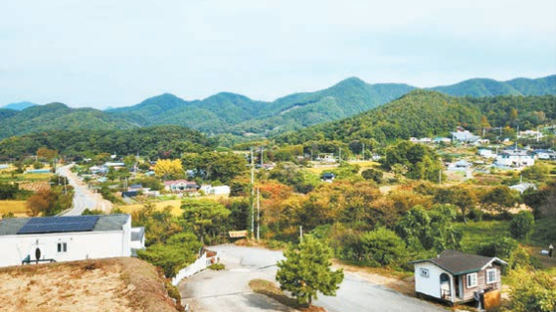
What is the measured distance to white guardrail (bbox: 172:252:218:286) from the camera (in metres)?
15.4

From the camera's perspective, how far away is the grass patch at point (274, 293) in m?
13.0

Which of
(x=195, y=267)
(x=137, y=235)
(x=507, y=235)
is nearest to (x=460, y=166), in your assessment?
(x=507, y=235)

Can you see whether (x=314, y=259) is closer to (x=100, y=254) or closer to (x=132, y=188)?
(x=100, y=254)

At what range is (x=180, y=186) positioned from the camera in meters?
43.8

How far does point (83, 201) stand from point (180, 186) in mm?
9689

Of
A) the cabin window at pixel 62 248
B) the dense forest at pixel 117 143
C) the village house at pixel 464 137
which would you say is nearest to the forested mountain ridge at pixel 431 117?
the village house at pixel 464 137

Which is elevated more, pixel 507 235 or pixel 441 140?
pixel 441 140

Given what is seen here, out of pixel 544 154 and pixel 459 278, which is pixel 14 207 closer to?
pixel 459 278

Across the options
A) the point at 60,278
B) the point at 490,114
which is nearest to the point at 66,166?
the point at 60,278

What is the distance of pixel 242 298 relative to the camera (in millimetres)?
13609

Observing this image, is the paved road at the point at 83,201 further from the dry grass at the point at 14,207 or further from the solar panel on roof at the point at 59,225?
the solar panel on roof at the point at 59,225

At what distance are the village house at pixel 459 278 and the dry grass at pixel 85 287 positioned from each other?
28.7 ft

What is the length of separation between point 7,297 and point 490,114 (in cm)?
9737

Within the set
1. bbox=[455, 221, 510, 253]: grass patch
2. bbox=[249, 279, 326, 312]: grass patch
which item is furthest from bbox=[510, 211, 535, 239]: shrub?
bbox=[249, 279, 326, 312]: grass patch
